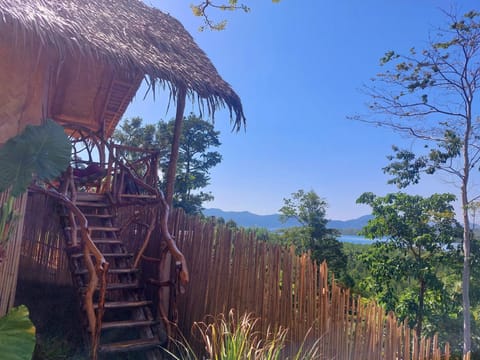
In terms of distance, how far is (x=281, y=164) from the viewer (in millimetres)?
A: 17641

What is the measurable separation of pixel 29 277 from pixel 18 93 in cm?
288

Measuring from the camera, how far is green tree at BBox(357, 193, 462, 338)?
8.04 meters

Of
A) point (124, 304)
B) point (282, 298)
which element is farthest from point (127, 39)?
point (282, 298)

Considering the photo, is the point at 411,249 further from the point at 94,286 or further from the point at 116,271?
the point at 94,286

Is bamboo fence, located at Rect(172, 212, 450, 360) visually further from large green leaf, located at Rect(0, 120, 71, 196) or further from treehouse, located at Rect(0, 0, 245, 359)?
large green leaf, located at Rect(0, 120, 71, 196)

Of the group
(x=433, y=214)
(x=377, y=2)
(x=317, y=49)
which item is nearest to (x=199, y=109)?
(x=377, y=2)

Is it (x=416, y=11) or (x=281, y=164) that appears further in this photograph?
(x=281, y=164)

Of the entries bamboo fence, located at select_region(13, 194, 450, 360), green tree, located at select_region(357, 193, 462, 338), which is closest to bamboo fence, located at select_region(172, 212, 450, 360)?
bamboo fence, located at select_region(13, 194, 450, 360)

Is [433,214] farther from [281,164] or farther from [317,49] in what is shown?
[281,164]

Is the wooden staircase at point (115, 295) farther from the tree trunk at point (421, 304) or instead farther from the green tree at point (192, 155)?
the green tree at point (192, 155)

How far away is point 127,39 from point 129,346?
3374 millimetres

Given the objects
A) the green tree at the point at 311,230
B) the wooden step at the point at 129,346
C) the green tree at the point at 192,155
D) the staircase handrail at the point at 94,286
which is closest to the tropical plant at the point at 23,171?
the staircase handrail at the point at 94,286

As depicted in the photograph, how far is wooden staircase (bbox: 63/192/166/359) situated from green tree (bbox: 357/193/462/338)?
6317 millimetres

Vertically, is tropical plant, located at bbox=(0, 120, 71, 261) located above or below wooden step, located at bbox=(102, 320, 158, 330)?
above
